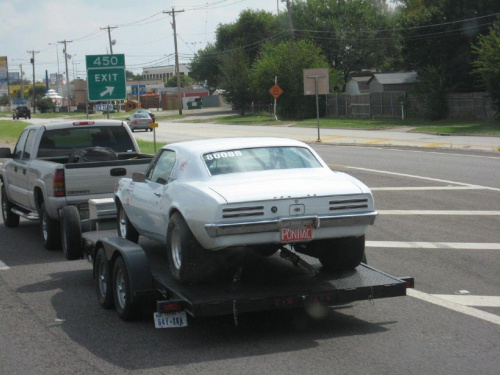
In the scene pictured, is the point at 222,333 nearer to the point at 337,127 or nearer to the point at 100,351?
the point at 100,351

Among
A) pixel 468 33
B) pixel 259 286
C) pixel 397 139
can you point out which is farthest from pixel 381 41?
pixel 259 286

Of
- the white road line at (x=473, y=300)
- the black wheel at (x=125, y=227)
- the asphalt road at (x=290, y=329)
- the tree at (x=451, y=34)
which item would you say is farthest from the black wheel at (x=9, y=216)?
the tree at (x=451, y=34)

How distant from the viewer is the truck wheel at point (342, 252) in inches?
306

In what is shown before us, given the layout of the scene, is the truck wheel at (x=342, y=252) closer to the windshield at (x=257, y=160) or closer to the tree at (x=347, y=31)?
the windshield at (x=257, y=160)

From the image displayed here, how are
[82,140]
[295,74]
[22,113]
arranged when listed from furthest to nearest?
[22,113], [295,74], [82,140]

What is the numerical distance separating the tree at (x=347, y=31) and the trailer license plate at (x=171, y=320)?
83.9m

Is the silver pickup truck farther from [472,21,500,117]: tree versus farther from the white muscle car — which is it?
A: [472,21,500,117]: tree

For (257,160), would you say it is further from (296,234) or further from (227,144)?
(296,234)

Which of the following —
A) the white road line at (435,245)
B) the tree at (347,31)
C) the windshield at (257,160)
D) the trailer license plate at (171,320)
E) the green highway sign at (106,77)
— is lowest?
the white road line at (435,245)

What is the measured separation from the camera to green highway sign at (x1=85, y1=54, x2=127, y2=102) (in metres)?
23.1

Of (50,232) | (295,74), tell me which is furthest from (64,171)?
(295,74)

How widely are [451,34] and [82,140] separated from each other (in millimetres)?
47724

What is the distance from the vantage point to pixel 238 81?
83.2m

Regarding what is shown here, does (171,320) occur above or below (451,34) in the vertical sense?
below
